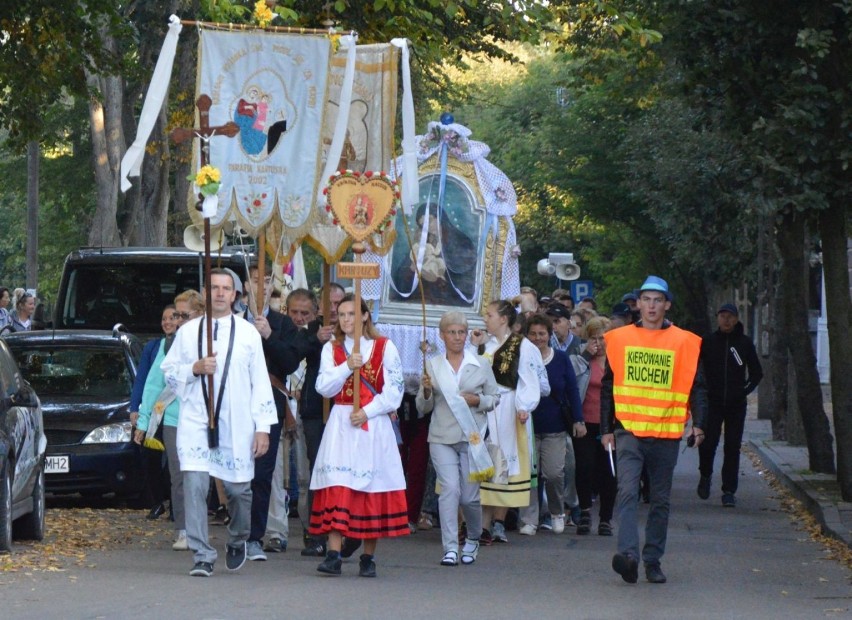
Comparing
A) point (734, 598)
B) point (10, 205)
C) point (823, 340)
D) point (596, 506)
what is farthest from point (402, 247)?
point (10, 205)

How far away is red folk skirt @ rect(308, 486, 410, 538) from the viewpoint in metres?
10.6

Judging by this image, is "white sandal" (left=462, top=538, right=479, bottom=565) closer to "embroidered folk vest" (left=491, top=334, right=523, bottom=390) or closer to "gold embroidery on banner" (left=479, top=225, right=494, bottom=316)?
"embroidered folk vest" (left=491, top=334, right=523, bottom=390)

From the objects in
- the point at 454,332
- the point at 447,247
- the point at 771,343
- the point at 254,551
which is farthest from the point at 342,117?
the point at 771,343

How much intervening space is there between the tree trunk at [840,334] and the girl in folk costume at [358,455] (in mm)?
5919

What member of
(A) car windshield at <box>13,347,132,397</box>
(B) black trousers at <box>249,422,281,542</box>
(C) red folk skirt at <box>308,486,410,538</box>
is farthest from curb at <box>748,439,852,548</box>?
(A) car windshield at <box>13,347,132,397</box>

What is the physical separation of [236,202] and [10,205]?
188 ft

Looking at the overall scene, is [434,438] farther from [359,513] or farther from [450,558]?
[359,513]

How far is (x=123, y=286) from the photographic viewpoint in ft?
59.9

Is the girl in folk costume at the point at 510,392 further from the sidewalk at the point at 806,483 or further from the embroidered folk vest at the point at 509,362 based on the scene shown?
the sidewalk at the point at 806,483

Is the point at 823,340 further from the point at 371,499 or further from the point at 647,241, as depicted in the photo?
the point at 371,499

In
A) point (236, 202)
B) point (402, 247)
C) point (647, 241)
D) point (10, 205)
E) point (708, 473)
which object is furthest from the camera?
point (10, 205)

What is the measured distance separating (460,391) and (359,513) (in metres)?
1.65

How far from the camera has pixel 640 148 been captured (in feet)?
122

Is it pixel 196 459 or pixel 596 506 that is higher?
pixel 196 459
